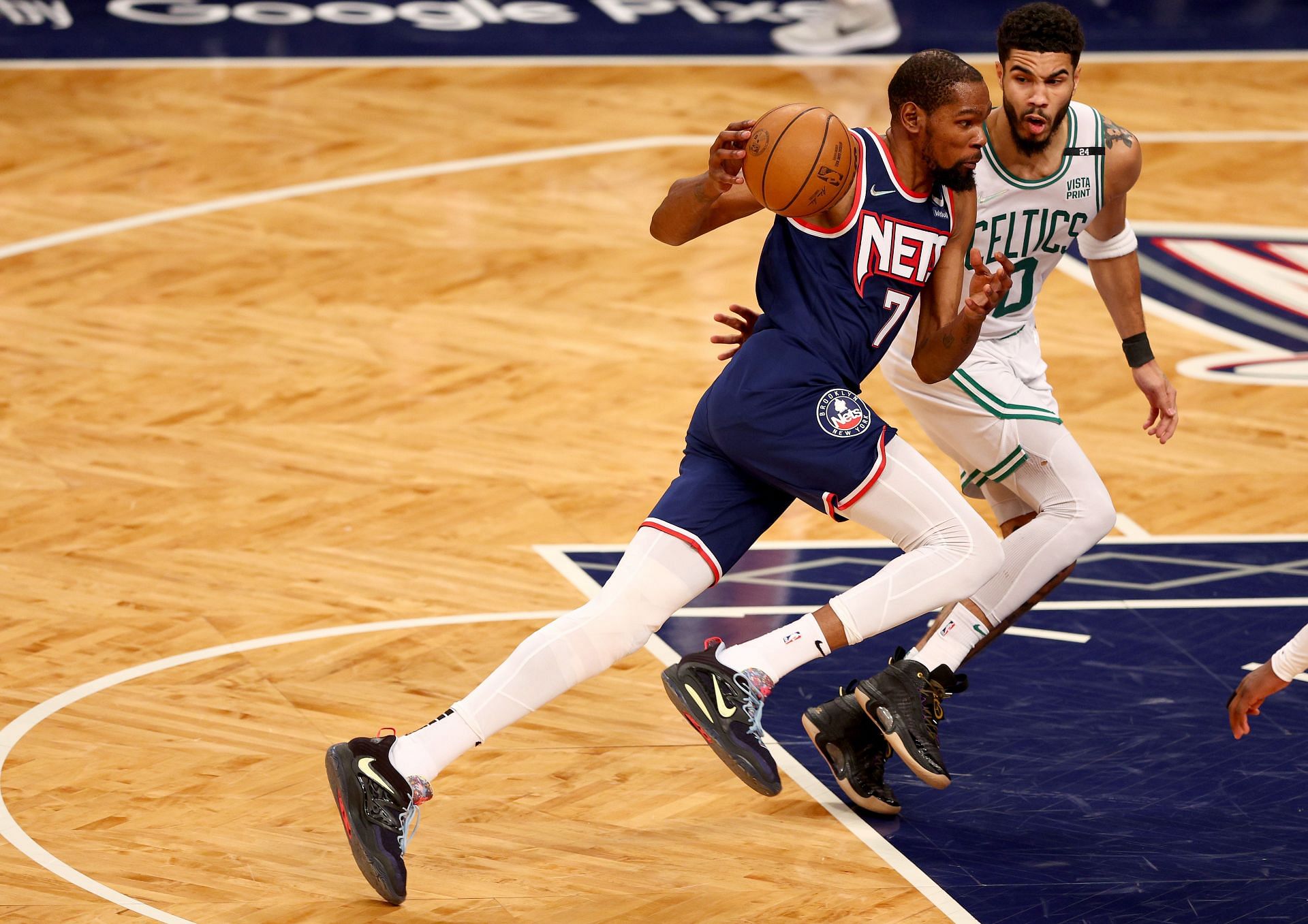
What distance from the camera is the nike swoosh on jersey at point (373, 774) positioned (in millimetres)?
4809

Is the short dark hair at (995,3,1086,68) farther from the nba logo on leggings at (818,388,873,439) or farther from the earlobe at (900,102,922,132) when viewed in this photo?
the nba logo on leggings at (818,388,873,439)

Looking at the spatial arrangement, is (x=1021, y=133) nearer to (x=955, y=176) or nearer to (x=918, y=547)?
(x=955, y=176)

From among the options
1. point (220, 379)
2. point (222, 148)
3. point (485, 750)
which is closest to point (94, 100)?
point (222, 148)

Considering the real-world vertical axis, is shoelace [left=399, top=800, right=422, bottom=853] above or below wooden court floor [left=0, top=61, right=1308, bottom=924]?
above

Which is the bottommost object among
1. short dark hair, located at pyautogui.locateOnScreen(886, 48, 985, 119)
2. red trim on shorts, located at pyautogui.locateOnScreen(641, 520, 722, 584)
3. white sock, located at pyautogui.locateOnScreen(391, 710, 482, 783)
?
white sock, located at pyautogui.locateOnScreen(391, 710, 482, 783)

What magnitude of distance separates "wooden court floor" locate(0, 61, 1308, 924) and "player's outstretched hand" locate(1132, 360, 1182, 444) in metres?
1.59

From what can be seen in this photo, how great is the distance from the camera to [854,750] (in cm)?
550

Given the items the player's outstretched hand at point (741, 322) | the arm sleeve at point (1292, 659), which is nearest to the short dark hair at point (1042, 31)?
the player's outstretched hand at point (741, 322)

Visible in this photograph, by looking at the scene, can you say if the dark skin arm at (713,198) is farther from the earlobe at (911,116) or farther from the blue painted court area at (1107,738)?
the blue painted court area at (1107,738)

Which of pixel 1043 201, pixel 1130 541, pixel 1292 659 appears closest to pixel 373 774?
pixel 1292 659

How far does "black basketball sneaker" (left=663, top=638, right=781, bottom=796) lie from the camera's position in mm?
4879

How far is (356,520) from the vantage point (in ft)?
24.4

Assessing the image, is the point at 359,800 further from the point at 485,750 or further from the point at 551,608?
the point at 551,608

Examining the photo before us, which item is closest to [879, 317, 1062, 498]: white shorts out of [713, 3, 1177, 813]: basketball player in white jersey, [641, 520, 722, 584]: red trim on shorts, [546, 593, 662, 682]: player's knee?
[713, 3, 1177, 813]: basketball player in white jersey
